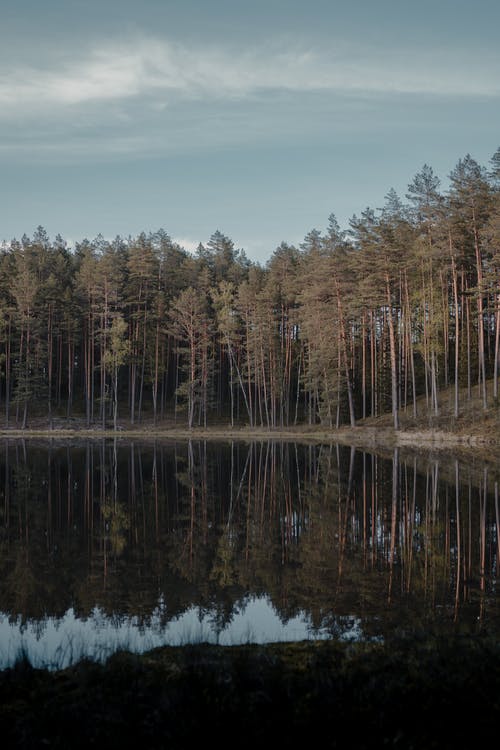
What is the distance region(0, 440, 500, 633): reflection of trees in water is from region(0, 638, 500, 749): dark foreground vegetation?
9.27 ft

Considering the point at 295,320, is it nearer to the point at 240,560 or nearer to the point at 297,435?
the point at 297,435

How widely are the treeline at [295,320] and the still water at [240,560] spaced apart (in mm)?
26203

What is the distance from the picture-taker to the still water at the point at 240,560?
337 inches

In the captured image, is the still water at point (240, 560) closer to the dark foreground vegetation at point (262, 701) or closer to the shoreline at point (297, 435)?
the dark foreground vegetation at point (262, 701)

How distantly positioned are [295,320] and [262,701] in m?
63.4

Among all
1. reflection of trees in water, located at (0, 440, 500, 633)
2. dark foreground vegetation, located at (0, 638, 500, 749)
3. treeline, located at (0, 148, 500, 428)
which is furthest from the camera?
treeline, located at (0, 148, 500, 428)

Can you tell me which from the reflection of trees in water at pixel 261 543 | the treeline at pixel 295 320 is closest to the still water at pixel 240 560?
the reflection of trees in water at pixel 261 543

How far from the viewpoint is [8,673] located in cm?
595

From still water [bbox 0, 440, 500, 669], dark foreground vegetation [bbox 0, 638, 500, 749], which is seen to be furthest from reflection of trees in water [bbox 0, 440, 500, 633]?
dark foreground vegetation [bbox 0, 638, 500, 749]

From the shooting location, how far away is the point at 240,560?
502 inches

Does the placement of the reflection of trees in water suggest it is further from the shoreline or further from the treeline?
the treeline

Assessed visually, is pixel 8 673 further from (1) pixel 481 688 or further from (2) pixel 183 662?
(1) pixel 481 688

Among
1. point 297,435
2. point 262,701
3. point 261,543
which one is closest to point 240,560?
point 261,543

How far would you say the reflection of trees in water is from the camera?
9.88 meters
